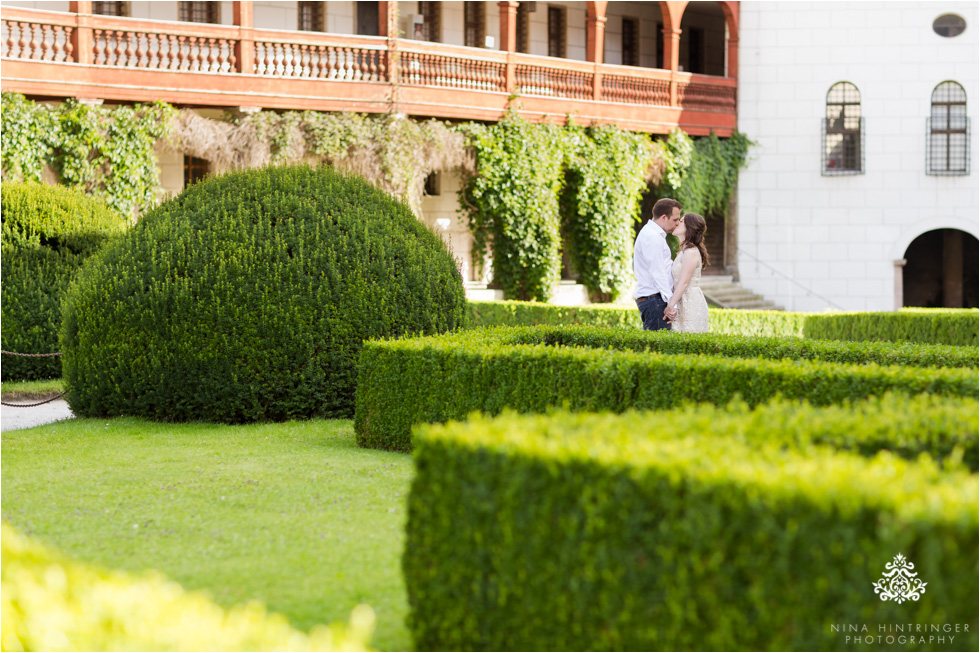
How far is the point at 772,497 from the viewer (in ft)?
9.00

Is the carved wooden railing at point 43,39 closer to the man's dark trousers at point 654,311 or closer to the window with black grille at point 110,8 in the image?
the window with black grille at point 110,8

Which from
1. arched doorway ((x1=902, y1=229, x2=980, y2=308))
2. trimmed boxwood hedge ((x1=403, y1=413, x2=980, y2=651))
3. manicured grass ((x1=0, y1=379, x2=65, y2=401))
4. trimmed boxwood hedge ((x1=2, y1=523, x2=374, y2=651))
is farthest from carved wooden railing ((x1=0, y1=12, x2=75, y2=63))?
arched doorway ((x1=902, y1=229, x2=980, y2=308))

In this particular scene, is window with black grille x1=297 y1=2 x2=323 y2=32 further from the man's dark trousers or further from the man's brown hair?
the man's dark trousers

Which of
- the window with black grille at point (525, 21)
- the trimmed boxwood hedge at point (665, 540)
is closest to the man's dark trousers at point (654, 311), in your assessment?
the trimmed boxwood hedge at point (665, 540)

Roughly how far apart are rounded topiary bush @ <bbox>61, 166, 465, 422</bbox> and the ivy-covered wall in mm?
7926

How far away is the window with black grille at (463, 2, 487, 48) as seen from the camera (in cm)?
2338

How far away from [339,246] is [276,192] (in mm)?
986

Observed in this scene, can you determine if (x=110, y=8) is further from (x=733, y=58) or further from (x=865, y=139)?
(x=865, y=139)

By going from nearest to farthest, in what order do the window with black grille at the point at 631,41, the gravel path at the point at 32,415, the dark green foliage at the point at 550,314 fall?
the gravel path at the point at 32,415, the dark green foliage at the point at 550,314, the window with black grille at the point at 631,41

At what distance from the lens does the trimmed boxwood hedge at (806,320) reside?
14.8 metres

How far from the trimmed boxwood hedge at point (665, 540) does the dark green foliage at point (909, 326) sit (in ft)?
41.4

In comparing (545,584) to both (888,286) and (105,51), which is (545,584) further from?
(888,286)

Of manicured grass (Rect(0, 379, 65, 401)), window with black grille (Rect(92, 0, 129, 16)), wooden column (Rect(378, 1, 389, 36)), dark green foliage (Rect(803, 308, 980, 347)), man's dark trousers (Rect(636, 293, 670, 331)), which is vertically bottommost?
manicured grass (Rect(0, 379, 65, 401))

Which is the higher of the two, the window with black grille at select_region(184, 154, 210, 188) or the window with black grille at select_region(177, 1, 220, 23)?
the window with black grille at select_region(177, 1, 220, 23)
